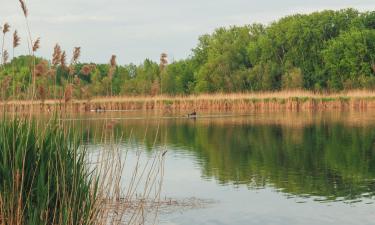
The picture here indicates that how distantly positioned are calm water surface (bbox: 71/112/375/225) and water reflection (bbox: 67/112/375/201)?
1.1 inches

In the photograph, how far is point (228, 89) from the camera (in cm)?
9581

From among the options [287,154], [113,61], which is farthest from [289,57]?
[113,61]

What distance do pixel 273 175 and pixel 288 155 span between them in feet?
18.3

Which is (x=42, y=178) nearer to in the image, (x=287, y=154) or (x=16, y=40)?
(x=16, y=40)

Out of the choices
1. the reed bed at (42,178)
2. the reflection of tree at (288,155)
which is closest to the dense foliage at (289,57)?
the reflection of tree at (288,155)

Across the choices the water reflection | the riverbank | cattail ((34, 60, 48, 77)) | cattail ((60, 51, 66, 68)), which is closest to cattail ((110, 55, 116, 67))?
cattail ((60, 51, 66, 68))

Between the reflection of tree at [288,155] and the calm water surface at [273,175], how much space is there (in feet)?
0.09

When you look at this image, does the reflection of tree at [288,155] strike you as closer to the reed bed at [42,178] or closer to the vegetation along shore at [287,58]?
the reed bed at [42,178]

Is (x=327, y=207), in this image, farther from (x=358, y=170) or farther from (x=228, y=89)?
(x=228, y=89)

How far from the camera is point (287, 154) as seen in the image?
25.8 metres

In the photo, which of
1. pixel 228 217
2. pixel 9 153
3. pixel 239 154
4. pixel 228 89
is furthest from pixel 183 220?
pixel 228 89

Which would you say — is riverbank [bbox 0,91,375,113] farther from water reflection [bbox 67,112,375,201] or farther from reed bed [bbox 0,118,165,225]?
reed bed [bbox 0,118,165,225]

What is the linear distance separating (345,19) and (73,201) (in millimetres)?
91556

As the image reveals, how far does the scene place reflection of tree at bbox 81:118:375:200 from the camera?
1833 cm
